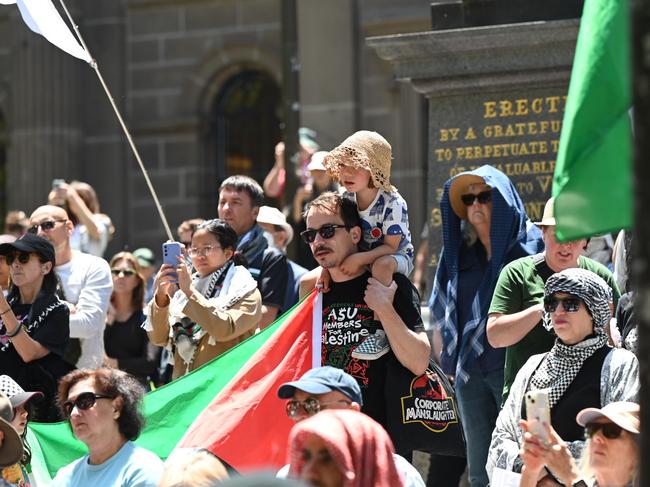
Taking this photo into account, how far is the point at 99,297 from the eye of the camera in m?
9.01

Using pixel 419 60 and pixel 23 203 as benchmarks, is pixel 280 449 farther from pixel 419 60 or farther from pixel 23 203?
pixel 23 203

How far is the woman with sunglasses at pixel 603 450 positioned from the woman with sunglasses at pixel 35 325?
3.64 m

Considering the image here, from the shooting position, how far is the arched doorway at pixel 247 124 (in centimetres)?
A: 1878

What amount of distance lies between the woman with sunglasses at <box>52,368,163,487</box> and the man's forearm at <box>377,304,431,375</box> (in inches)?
46.3

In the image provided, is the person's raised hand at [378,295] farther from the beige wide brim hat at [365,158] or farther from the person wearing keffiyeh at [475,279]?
the person wearing keffiyeh at [475,279]

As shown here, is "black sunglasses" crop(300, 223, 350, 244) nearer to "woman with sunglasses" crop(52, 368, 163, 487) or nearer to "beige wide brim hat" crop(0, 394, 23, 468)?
"woman with sunglasses" crop(52, 368, 163, 487)

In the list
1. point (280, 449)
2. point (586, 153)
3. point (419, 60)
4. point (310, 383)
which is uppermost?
point (419, 60)

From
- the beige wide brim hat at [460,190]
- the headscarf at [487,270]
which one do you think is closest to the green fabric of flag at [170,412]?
the headscarf at [487,270]

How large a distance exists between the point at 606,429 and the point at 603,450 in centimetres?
7

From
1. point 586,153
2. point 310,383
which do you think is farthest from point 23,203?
point 586,153

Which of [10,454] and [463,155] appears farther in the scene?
[463,155]

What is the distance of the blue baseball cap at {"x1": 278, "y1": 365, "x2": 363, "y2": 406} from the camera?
5.77 meters

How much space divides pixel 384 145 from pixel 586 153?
3.44 meters

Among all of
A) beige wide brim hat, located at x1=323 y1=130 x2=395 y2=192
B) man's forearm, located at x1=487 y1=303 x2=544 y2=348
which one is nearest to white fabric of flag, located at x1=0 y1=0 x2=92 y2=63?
beige wide brim hat, located at x1=323 y1=130 x2=395 y2=192
